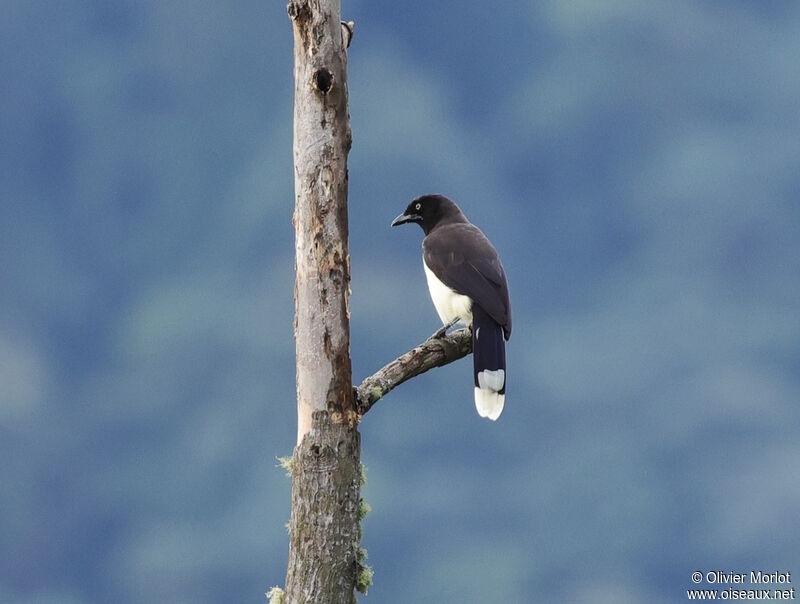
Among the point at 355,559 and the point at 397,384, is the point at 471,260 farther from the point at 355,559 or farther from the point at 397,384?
the point at 355,559

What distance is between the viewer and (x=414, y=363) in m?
6.98

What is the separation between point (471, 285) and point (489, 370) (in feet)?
2.67

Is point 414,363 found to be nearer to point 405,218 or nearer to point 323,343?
point 323,343

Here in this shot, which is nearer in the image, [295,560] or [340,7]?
[295,560]

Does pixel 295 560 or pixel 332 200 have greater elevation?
pixel 332 200

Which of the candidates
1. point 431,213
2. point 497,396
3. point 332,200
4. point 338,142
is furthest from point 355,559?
point 431,213

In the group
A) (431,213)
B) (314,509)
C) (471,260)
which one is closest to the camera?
(314,509)

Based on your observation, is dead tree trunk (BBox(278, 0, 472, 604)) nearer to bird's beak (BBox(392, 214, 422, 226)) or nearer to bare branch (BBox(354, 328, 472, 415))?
bare branch (BBox(354, 328, 472, 415))

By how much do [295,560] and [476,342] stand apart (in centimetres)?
210

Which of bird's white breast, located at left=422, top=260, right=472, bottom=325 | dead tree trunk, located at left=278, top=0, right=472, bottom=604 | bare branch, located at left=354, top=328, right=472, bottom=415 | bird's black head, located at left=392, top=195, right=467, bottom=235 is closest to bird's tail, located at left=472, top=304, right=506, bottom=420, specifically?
bare branch, located at left=354, top=328, right=472, bottom=415

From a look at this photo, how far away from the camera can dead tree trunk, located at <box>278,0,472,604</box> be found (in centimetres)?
592

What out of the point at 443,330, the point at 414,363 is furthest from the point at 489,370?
the point at 443,330

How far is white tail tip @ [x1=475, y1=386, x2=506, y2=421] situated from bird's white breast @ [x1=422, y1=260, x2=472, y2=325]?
86 cm

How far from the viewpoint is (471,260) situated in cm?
757
